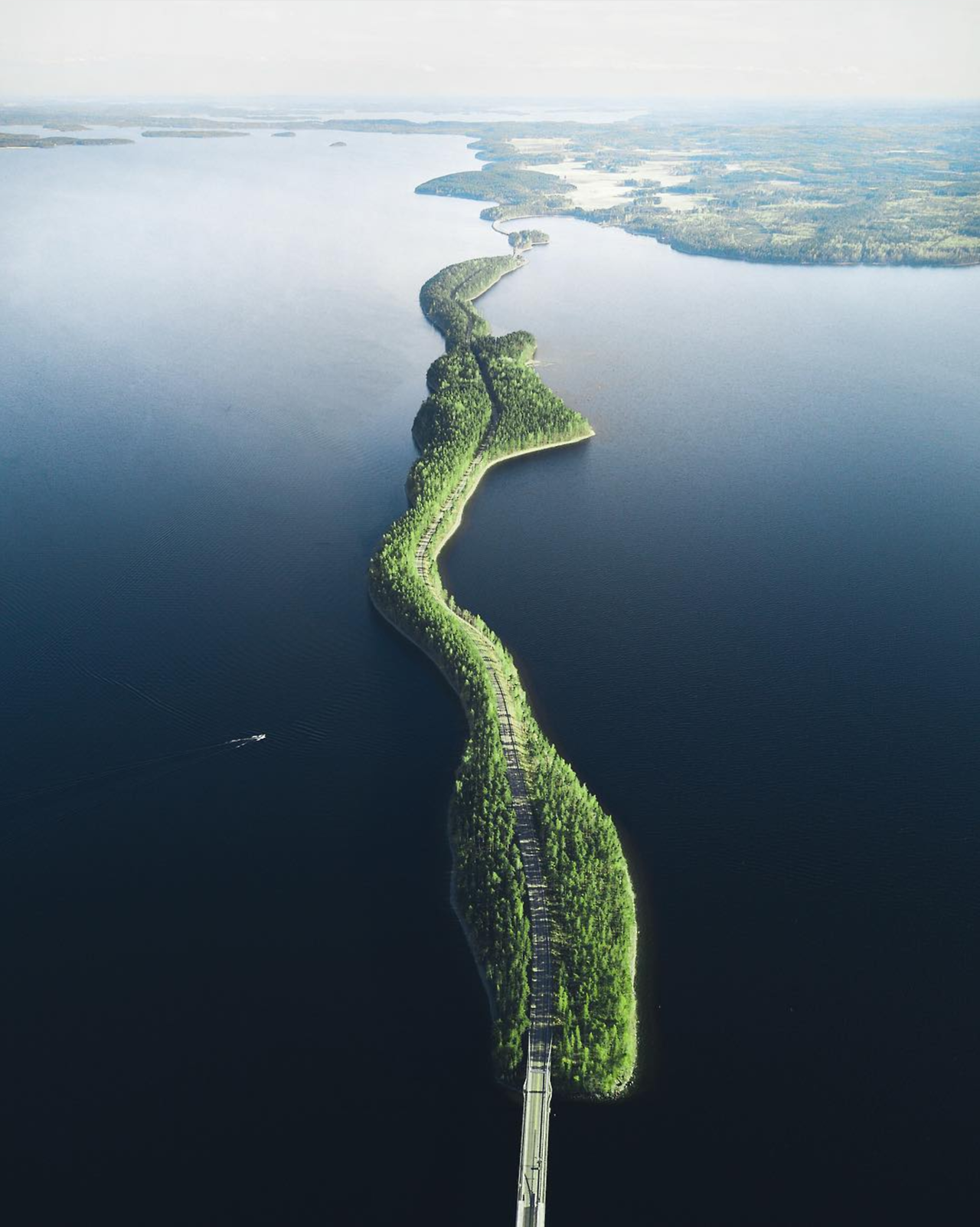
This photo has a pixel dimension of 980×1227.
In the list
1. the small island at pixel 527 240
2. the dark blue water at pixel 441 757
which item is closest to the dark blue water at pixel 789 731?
the dark blue water at pixel 441 757

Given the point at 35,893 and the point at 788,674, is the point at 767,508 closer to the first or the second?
Result: the point at 788,674

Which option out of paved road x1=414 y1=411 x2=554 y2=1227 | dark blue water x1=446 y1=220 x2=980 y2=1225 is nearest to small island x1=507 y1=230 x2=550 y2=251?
dark blue water x1=446 y1=220 x2=980 y2=1225

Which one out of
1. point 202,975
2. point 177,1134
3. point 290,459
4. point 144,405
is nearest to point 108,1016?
point 202,975

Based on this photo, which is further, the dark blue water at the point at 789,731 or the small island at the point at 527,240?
the small island at the point at 527,240

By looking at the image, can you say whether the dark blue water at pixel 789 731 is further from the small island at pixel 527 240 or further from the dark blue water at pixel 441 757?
the small island at pixel 527 240

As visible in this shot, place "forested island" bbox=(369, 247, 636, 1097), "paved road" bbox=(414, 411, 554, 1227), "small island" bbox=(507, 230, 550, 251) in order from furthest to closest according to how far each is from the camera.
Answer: "small island" bbox=(507, 230, 550, 251), "forested island" bbox=(369, 247, 636, 1097), "paved road" bbox=(414, 411, 554, 1227)

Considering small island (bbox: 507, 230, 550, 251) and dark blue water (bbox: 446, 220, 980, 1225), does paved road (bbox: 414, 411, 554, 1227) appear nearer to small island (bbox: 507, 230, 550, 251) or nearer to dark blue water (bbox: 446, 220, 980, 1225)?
dark blue water (bbox: 446, 220, 980, 1225)
